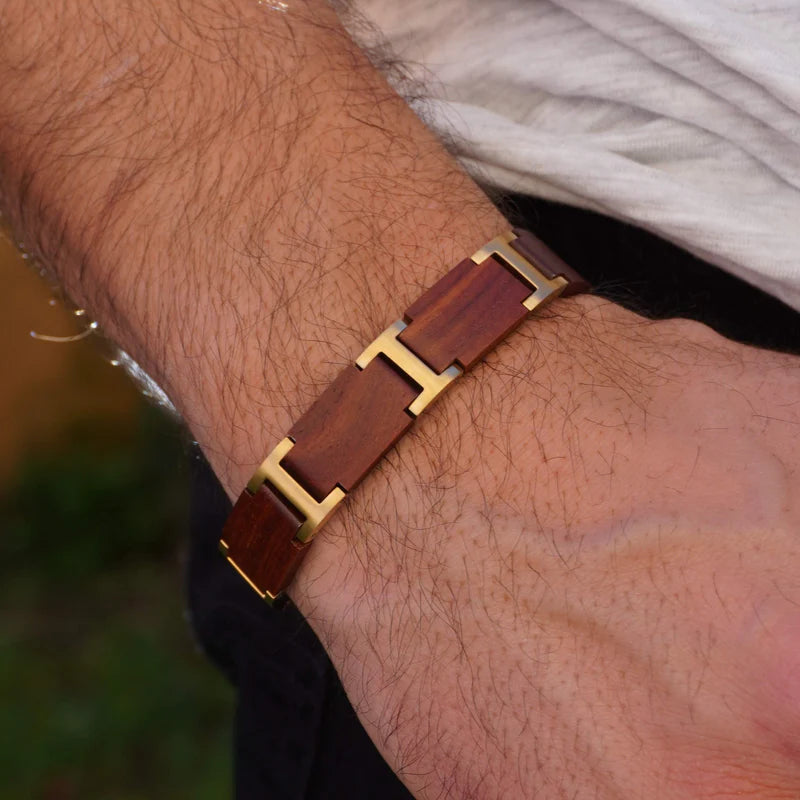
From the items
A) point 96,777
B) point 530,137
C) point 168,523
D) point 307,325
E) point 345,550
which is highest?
point 530,137

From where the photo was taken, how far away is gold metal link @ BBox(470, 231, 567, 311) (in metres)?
0.78

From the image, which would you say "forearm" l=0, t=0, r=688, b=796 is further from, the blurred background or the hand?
the blurred background

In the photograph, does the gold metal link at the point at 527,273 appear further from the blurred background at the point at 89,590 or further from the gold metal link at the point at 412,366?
the blurred background at the point at 89,590

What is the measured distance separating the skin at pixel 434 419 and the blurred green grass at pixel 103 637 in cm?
156

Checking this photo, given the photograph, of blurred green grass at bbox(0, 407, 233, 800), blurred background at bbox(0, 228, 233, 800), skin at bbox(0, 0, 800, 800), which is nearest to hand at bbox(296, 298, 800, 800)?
skin at bbox(0, 0, 800, 800)

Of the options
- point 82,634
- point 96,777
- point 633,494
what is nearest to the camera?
point 633,494

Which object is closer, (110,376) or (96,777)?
(96,777)

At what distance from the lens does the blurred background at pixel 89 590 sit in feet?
8.11

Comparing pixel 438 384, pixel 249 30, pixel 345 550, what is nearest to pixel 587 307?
pixel 438 384

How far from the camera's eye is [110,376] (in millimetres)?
2896

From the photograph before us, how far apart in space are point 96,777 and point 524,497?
2.12 meters

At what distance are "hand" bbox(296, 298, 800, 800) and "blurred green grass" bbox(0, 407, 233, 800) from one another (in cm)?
168

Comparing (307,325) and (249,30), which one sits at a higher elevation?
(249,30)

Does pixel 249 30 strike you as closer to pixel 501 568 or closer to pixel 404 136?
pixel 404 136
